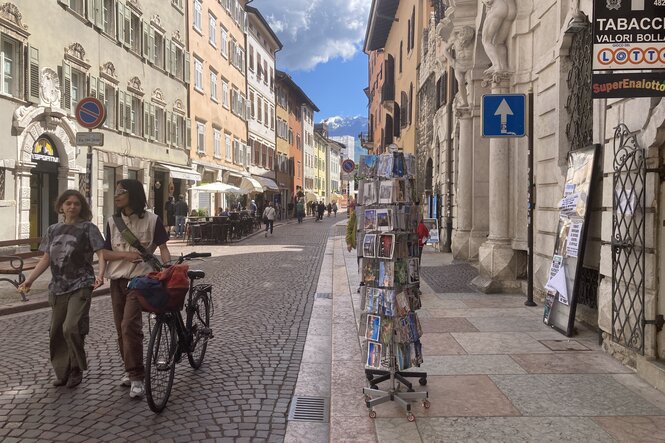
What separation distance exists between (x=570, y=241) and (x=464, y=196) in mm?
7163

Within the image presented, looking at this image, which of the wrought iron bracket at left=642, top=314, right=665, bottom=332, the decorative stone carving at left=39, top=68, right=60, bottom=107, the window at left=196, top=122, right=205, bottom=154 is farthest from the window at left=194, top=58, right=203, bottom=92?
the wrought iron bracket at left=642, top=314, right=665, bottom=332

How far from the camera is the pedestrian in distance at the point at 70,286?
4719mm

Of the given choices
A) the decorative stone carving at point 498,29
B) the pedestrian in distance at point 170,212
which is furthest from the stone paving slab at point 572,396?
the pedestrian in distance at point 170,212

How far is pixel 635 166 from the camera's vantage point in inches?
195

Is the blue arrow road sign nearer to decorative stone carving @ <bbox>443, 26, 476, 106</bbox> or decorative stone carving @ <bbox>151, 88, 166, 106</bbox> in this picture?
decorative stone carving @ <bbox>443, 26, 476, 106</bbox>

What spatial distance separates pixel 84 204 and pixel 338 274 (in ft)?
25.6

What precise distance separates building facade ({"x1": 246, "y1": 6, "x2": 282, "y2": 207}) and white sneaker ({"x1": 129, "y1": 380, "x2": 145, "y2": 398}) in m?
39.4

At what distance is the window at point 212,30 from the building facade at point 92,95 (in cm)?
432

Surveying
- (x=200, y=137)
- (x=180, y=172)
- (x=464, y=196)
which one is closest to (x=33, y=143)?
(x=180, y=172)

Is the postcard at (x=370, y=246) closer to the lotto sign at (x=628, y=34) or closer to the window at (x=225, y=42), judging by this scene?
the lotto sign at (x=628, y=34)

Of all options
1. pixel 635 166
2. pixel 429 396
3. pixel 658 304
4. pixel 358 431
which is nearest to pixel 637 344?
pixel 658 304

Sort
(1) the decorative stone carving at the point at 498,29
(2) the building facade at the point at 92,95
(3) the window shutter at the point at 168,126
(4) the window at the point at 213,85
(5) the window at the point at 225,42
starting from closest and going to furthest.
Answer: (1) the decorative stone carving at the point at 498,29 → (2) the building facade at the point at 92,95 → (3) the window shutter at the point at 168,126 → (4) the window at the point at 213,85 → (5) the window at the point at 225,42

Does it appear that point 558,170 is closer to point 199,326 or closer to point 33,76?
point 199,326

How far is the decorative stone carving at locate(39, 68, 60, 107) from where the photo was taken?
55.4ft
